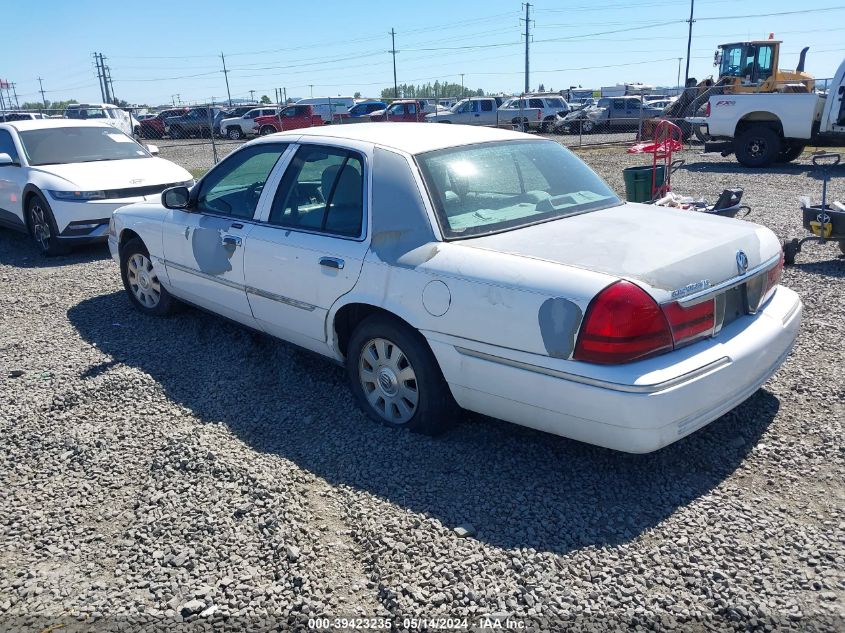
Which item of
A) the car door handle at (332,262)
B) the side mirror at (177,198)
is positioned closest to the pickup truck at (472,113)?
the side mirror at (177,198)

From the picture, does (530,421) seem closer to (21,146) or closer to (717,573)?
(717,573)

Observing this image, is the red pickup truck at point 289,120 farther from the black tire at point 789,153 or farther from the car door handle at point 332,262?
the car door handle at point 332,262

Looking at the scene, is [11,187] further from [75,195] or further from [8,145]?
[75,195]

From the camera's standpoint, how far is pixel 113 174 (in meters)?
8.85

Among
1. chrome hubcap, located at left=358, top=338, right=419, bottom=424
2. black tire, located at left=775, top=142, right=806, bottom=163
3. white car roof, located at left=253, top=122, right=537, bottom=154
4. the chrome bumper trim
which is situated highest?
white car roof, located at left=253, top=122, right=537, bottom=154

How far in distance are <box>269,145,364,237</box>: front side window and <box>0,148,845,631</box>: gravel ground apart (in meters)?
1.10

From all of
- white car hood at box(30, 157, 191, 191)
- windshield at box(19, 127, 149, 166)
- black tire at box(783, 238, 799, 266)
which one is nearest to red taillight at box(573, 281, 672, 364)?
black tire at box(783, 238, 799, 266)

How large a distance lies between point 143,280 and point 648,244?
14.3ft

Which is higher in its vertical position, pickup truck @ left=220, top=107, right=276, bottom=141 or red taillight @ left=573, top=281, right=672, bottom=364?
red taillight @ left=573, top=281, right=672, bottom=364

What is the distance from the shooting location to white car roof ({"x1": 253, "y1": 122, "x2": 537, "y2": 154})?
4070 mm

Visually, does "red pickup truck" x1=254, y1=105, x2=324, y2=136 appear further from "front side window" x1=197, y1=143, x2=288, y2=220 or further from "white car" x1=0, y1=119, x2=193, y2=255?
"front side window" x1=197, y1=143, x2=288, y2=220

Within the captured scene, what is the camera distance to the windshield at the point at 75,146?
927 cm

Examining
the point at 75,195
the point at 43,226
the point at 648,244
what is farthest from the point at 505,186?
the point at 43,226

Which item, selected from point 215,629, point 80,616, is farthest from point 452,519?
point 80,616
